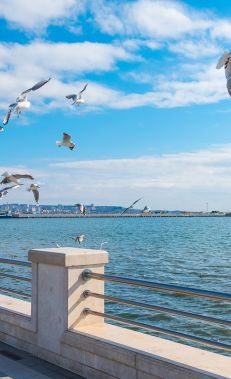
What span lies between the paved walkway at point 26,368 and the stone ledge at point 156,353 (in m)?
0.34

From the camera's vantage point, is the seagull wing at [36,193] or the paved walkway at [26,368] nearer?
the paved walkway at [26,368]

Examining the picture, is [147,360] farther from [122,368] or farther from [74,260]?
[74,260]

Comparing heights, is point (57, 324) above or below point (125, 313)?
above

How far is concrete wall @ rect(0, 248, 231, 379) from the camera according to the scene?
17.0 ft

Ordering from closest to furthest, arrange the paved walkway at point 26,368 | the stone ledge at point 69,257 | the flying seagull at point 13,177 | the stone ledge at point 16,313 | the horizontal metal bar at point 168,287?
1. the horizontal metal bar at point 168,287
2. the paved walkway at point 26,368
3. the stone ledge at point 69,257
4. the stone ledge at point 16,313
5. the flying seagull at point 13,177

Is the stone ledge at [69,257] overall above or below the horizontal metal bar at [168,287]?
above

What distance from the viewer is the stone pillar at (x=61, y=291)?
619 centimetres

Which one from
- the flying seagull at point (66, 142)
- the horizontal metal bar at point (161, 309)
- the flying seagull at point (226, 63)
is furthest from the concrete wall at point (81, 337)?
the flying seagull at point (66, 142)

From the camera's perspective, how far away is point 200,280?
2719 cm

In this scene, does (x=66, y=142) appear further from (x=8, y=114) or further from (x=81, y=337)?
(x=81, y=337)

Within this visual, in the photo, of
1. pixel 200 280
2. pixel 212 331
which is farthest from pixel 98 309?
pixel 200 280

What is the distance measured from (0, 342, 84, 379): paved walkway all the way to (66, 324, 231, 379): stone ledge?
336mm

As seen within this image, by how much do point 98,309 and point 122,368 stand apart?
3.43 feet

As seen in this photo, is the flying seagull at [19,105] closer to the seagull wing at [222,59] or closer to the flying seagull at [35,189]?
the flying seagull at [35,189]
